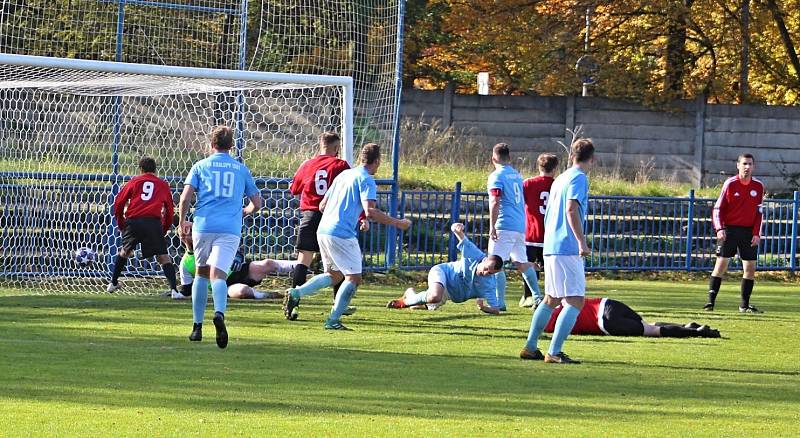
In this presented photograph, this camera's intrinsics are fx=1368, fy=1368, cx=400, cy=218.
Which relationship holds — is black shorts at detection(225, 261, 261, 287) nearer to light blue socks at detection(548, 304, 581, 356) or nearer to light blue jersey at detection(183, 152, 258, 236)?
light blue jersey at detection(183, 152, 258, 236)

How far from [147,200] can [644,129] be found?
1621cm

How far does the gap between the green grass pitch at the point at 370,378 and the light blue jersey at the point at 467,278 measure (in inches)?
11.6

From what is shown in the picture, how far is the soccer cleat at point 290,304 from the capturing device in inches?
552

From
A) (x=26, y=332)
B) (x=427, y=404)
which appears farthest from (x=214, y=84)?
(x=427, y=404)

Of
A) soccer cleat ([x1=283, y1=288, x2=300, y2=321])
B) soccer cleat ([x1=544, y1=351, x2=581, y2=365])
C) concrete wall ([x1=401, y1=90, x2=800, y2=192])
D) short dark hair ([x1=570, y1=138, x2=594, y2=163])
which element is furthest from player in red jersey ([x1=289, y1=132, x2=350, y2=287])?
concrete wall ([x1=401, y1=90, x2=800, y2=192])

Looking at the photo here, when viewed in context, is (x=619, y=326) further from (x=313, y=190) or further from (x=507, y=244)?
(x=313, y=190)

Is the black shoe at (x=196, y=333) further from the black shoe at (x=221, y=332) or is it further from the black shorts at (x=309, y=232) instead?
the black shorts at (x=309, y=232)

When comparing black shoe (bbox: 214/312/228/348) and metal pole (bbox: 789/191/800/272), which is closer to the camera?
black shoe (bbox: 214/312/228/348)

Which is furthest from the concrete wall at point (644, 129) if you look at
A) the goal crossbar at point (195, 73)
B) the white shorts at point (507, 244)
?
the white shorts at point (507, 244)

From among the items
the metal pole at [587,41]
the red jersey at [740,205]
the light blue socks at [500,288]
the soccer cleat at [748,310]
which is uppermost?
the metal pole at [587,41]

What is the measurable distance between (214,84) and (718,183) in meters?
15.6

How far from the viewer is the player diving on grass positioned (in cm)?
1339

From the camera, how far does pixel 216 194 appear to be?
11.9 m

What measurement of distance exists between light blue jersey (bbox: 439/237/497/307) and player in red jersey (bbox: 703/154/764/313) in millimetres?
3316
